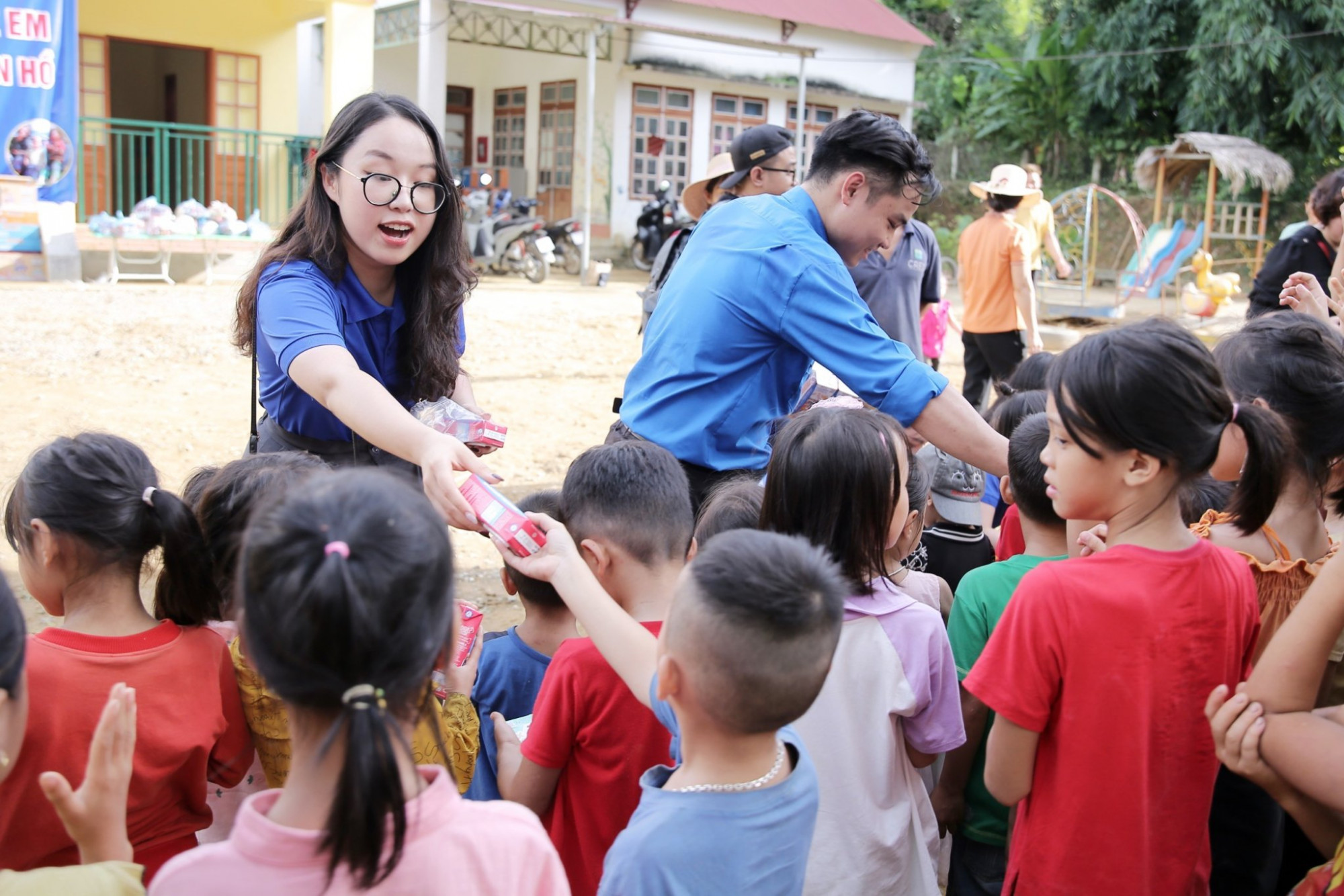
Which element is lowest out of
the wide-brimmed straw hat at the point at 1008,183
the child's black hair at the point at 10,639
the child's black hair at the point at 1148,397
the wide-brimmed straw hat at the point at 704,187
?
the child's black hair at the point at 10,639

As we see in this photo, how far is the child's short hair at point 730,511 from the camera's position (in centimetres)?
241

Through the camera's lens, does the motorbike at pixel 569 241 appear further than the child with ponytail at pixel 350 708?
Yes

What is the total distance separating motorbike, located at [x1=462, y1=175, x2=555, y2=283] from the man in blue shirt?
12.2 meters

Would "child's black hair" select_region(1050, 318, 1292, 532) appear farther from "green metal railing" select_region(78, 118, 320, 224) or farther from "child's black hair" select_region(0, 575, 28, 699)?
"green metal railing" select_region(78, 118, 320, 224)

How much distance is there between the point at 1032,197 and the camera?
31.7 feet

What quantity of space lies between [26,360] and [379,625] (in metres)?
8.13

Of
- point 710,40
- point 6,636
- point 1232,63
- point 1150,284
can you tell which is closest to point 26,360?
point 6,636

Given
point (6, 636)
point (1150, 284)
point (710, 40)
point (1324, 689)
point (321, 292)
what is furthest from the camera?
point (710, 40)

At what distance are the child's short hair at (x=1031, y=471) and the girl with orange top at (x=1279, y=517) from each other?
1.00 ft

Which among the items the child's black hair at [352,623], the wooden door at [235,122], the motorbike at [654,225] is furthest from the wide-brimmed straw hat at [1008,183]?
the motorbike at [654,225]

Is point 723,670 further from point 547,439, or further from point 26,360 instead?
point 26,360

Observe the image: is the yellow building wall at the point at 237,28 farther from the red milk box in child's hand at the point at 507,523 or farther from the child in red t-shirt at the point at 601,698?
the red milk box in child's hand at the point at 507,523

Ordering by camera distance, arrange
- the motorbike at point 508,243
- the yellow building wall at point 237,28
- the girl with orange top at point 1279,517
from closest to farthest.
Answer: the girl with orange top at point 1279,517, the yellow building wall at point 237,28, the motorbike at point 508,243

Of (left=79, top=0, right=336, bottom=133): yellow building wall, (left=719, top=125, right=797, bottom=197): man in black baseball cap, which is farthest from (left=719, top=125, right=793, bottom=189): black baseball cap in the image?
A: (left=79, top=0, right=336, bottom=133): yellow building wall
